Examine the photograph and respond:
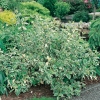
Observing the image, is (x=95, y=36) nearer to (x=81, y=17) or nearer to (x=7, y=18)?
(x=7, y=18)

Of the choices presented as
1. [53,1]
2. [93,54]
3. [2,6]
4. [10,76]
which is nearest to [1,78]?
[10,76]

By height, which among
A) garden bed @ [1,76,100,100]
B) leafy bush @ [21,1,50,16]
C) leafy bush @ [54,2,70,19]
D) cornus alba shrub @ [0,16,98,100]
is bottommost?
garden bed @ [1,76,100,100]

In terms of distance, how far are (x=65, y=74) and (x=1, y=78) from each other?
110 cm

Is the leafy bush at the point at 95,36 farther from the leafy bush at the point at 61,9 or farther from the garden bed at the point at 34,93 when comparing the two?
the leafy bush at the point at 61,9

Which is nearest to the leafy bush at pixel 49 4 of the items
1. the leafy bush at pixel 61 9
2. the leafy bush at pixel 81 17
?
the leafy bush at pixel 61 9

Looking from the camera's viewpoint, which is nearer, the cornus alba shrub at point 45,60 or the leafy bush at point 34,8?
the cornus alba shrub at point 45,60

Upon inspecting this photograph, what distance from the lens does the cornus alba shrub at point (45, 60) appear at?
6277 mm

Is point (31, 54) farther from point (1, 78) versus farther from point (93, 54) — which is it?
point (93, 54)

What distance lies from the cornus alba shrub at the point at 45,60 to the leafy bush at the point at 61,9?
504 cm

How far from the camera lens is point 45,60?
21.7ft

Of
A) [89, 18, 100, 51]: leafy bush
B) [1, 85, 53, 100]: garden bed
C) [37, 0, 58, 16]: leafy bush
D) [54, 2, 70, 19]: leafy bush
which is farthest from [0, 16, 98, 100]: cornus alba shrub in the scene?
[37, 0, 58, 16]: leafy bush

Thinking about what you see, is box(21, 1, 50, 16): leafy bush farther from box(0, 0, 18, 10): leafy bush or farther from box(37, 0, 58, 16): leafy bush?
box(37, 0, 58, 16): leafy bush

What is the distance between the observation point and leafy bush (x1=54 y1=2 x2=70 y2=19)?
1200 centimetres

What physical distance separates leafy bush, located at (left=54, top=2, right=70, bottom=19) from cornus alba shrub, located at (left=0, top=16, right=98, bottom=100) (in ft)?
16.5
